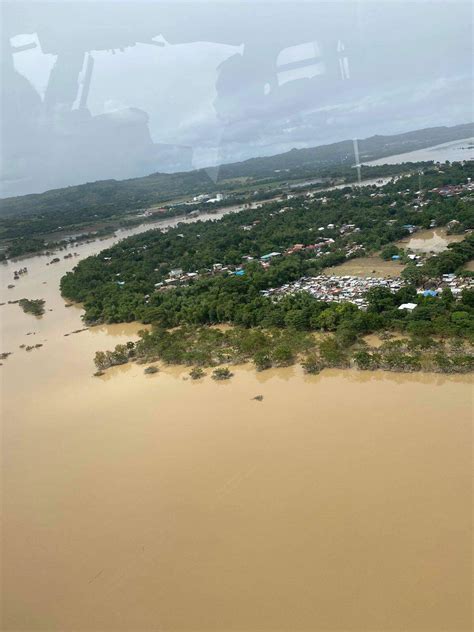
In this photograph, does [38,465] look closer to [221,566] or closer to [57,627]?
[57,627]

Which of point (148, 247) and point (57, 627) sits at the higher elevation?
point (148, 247)

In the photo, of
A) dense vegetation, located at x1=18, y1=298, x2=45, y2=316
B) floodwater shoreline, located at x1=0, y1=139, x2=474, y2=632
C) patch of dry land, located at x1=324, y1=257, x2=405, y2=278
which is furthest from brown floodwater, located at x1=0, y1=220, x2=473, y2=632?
dense vegetation, located at x1=18, y1=298, x2=45, y2=316

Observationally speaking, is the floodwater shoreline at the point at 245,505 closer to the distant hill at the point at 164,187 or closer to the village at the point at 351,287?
the village at the point at 351,287

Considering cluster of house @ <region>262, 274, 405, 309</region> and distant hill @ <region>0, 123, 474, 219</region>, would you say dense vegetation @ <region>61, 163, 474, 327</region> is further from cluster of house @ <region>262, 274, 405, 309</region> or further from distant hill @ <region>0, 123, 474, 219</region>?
distant hill @ <region>0, 123, 474, 219</region>

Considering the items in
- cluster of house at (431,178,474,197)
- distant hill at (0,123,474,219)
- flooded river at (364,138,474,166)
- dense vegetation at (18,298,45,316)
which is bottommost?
dense vegetation at (18,298,45,316)

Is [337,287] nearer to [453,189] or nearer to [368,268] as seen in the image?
[368,268]

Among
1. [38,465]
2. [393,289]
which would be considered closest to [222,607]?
[38,465]
